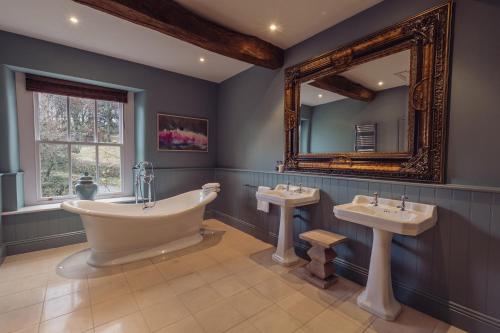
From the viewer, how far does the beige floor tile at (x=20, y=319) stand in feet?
5.24

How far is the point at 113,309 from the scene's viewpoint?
180 cm

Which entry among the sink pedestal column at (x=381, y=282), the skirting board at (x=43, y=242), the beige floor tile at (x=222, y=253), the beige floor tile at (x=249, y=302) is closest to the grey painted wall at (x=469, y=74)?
the sink pedestal column at (x=381, y=282)

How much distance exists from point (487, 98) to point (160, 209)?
3.72 m

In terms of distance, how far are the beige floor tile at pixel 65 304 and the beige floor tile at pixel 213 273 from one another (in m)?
0.98

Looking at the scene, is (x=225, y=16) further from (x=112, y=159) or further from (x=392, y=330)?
(x=392, y=330)

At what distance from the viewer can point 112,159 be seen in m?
3.68

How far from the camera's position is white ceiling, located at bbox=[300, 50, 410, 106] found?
1.95 metres

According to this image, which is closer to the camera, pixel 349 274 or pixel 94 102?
pixel 349 274

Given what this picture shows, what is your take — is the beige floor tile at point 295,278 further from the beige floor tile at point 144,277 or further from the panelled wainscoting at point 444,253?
the beige floor tile at point 144,277

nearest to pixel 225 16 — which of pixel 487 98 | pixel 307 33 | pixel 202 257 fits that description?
pixel 307 33

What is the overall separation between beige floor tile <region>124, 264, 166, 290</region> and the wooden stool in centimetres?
148

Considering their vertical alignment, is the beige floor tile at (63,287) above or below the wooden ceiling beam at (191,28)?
below

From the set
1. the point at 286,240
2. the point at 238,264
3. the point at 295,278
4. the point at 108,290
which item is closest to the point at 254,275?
the point at 238,264

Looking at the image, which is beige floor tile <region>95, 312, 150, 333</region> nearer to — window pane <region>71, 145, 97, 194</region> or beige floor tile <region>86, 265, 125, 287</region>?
beige floor tile <region>86, 265, 125, 287</region>
